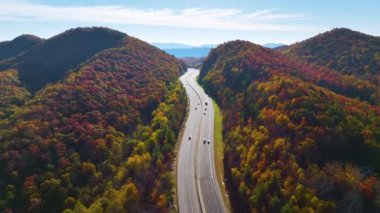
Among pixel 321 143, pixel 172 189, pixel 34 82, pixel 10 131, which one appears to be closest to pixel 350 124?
pixel 321 143

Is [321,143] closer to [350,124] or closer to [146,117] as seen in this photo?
[350,124]

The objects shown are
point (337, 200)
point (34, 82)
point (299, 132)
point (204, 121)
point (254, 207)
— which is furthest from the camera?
point (34, 82)

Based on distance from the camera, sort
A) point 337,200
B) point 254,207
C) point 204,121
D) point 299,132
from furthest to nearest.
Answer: point 204,121, point 299,132, point 254,207, point 337,200

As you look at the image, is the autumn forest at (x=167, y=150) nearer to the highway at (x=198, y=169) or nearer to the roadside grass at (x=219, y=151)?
the roadside grass at (x=219, y=151)

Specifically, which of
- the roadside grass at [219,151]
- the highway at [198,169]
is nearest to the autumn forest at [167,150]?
→ the roadside grass at [219,151]

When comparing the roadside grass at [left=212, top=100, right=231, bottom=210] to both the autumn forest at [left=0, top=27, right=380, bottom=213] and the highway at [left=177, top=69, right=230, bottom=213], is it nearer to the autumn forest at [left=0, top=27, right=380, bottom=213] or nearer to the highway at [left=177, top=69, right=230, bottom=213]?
the highway at [left=177, top=69, right=230, bottom=213]

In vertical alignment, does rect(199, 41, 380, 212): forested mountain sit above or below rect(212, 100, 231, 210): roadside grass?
above

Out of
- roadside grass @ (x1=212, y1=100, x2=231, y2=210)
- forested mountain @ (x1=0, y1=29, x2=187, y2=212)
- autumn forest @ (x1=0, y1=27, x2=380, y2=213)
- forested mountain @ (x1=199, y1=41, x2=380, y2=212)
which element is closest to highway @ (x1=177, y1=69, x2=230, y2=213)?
roadside grass @ (x1=212, y1=100, x2=231, y2=210)
